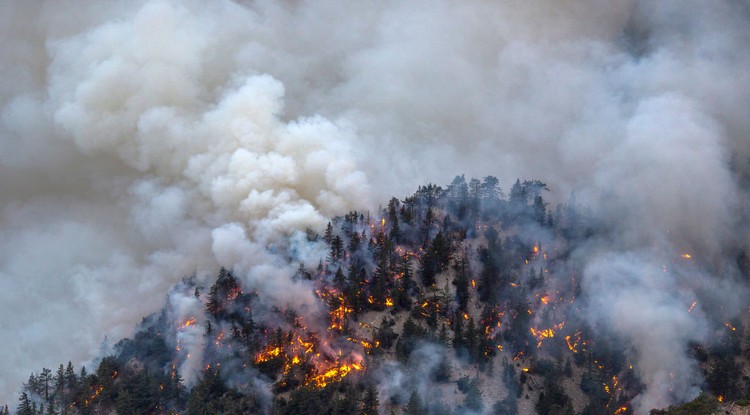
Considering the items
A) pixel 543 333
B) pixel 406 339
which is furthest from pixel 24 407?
pixel 543 333

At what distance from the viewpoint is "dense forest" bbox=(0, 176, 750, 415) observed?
129250 mm

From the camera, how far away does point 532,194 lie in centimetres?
17650

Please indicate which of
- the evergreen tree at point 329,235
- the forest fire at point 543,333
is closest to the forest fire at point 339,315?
the evergreen tree at point 329,235

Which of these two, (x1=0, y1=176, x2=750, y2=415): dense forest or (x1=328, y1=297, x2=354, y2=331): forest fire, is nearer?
(x1=0, y1=176, x2=750, y2=415): dense forest

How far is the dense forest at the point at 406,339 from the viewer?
129 meters

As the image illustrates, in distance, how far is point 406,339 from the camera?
13550 centimetres

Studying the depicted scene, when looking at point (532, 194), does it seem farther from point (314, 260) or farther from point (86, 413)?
point (86, 413)

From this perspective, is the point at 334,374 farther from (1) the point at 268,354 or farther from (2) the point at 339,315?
(1) the point at 268,354

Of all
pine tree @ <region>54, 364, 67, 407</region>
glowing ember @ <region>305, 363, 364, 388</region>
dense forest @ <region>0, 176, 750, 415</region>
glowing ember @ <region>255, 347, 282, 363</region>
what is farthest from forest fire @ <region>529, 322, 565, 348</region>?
pine tree @ <region>54, 364, 67, 407</region>

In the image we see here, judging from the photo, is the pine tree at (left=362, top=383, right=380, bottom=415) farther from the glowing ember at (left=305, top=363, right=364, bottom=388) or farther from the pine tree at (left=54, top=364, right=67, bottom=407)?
the pine tree at (left=54, top=364, right=67, bottom=407)

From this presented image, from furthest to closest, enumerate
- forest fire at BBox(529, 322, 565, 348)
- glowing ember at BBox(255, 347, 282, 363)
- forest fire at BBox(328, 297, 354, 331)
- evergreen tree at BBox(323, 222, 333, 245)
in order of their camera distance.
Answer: evergreen tree at BBox(323, 222, 333, 245) → forest fire at BBox(328, 297, 354, 331) → forest fire at BBox(529, 322, 565, 348) → glowing ember at BBox(255, 347, 282, 363)

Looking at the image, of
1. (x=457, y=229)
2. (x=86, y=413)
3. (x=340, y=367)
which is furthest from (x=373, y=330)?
(x=86, y=413)

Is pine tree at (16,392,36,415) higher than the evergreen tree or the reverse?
the reverse

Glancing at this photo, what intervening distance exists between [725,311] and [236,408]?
100 meters
